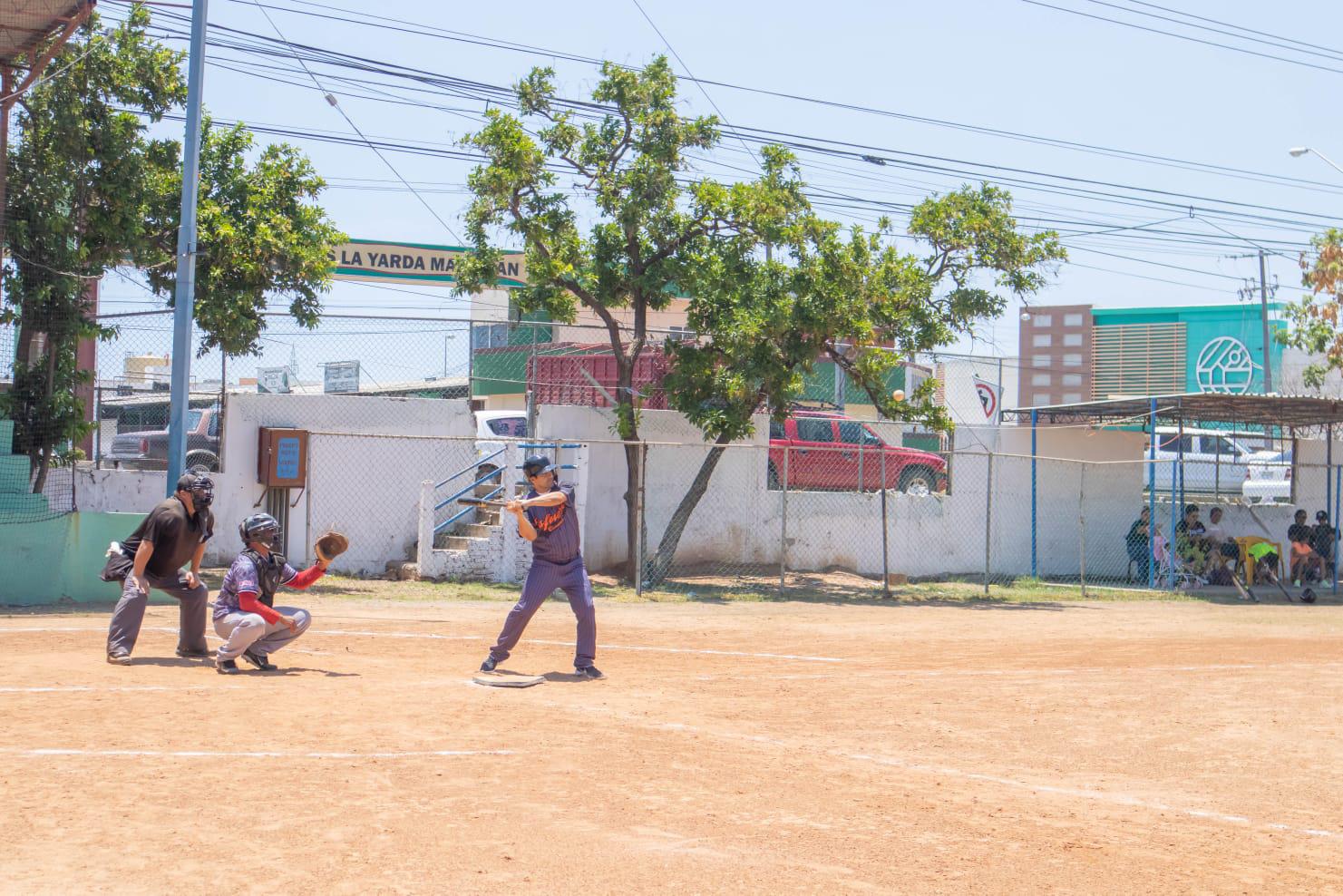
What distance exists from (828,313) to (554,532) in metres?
9.15

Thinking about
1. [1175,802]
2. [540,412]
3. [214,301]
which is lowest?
[1175,802]

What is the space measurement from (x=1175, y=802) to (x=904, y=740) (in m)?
1.95

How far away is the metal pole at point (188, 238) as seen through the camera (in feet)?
51.8

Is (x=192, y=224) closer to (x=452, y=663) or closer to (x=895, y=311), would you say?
(x=452, y=663)

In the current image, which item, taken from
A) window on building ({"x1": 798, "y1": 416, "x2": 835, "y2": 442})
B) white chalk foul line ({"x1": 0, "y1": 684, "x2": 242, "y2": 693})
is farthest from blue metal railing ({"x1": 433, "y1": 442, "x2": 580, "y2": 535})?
white chalk foul line ({"x1": 0, "y1": 684, "x2": 242, "y2": 693})

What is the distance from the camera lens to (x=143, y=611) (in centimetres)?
1055

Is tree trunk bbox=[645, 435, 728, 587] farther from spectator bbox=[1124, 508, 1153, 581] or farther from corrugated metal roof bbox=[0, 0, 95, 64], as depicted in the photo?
corrugated metal roof bbox=[0, 0, 95, 64]

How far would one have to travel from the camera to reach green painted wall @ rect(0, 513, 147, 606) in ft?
48.4

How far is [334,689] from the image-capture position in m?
9.59

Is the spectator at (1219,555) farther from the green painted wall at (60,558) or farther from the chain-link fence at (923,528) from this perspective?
the green painted wall at (60,558)

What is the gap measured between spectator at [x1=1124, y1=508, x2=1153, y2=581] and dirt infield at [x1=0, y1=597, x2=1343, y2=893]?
1049 cm

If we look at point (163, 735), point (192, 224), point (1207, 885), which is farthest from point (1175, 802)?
point (192, 224)

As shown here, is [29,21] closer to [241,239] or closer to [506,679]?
[241,239]


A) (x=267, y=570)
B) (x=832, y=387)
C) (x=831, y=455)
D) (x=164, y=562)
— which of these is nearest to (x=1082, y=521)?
(x=831, y=455)
